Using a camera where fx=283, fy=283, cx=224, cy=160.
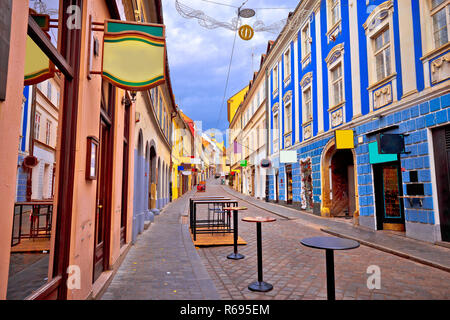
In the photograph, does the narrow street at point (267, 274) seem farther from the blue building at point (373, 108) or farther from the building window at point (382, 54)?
the building window at point (382, 54)

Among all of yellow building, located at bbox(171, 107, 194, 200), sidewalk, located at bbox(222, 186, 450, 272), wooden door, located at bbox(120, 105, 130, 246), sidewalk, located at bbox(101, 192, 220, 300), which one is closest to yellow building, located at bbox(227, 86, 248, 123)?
yellow building, located at bbox(171, 107, 194, 200)

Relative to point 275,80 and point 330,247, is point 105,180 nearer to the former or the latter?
point 330,247

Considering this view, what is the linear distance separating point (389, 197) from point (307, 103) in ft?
25.0

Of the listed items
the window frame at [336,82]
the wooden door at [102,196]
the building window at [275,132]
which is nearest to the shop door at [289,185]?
the building window at [275,132]

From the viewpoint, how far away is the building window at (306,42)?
49.9ft

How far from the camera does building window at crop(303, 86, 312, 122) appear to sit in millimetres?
15172

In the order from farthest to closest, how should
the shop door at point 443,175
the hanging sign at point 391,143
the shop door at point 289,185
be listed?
the shop door at point 289,185
the hanging sign at point 391,143
the shop door at point 443,175

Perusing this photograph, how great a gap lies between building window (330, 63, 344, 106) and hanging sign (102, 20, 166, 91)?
1045cm

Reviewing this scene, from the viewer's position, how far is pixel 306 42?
51.3ft

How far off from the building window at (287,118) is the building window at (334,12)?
19.7 ft

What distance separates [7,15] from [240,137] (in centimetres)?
3575

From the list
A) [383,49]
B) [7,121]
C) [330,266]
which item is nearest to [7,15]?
[7,121]

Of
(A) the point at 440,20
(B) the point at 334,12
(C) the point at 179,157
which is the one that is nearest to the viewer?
(A) the point at 440,20

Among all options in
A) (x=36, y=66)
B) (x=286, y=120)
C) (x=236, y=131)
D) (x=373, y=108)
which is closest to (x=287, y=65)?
(x=286, y=120)
